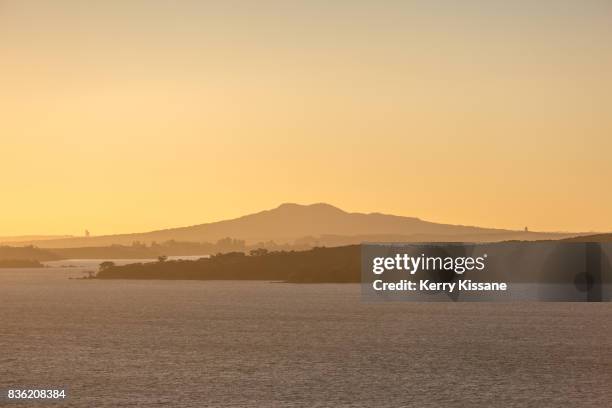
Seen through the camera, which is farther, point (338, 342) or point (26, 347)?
point (338, 342)

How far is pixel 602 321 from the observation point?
564 ft

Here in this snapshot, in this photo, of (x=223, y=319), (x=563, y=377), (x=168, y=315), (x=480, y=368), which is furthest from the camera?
(x=168, y=315)

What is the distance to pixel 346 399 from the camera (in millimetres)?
77312

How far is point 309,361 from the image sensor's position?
103000mm

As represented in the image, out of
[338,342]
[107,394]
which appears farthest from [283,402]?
[338,342]

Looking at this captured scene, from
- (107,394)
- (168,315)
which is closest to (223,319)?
(168,315)

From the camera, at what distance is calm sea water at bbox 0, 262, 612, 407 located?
7856 cm

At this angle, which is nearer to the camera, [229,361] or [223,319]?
[229,361]

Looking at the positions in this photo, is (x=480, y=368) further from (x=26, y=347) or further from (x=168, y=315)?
(x=168, y=315)

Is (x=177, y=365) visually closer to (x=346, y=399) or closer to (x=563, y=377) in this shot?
(x=346, y=399)

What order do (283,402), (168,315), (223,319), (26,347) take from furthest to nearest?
1. (168,315)
2. (223,319)
3. (26,347)
4. (283,402)

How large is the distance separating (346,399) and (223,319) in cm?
9605

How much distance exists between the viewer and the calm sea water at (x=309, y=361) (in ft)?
258

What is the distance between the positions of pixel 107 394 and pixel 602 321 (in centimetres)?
11722
